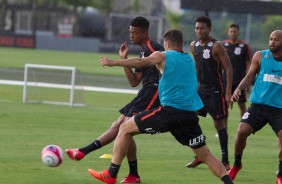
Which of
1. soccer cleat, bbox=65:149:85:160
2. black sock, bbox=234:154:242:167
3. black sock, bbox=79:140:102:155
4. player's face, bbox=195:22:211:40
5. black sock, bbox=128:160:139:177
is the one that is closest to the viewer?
soccer cleat, bbox=65:149:85:160

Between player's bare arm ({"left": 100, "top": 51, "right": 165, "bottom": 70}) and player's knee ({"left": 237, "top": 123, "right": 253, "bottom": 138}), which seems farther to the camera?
player's knee ({"left": 237, "top": 123, "right": 253, "bottom": 138})

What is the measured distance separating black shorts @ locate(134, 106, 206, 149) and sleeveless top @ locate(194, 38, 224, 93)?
10.9 feet

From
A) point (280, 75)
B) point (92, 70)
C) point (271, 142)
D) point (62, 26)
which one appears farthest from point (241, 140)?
point (62, 26)

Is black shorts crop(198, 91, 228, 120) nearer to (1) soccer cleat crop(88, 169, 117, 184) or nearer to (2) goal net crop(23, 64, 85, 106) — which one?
(1) soccer cleat crop(88, 169, 117, 184)

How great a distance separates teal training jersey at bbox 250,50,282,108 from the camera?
11.9 metres

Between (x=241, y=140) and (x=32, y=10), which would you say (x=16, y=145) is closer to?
(x=241, y=140)

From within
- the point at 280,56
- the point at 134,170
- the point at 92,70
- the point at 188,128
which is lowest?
the point at 92,70

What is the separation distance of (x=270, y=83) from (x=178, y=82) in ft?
6.45

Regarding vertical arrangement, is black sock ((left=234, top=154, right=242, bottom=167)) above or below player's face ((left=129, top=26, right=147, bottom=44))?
below

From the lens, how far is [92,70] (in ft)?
151

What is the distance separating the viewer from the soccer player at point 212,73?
45.0 ft

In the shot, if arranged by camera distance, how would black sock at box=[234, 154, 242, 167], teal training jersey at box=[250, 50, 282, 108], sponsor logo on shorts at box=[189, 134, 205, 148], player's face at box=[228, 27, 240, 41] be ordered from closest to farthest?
sponsor logo on shorts at box=[189, 134, 205, 148] → teal training jersey at box=[250, 50, 282, 108] → black sock at box=[234, 154, 242, 167] → player's face at box=[228, 27, 240, 41]

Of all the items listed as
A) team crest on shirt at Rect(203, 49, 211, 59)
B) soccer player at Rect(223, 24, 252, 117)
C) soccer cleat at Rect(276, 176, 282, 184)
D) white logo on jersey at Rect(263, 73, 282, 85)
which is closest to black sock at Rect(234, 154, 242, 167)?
soccer cleat at Rect(276, 176, 282, 184)

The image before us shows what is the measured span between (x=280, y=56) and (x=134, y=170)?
2.60 meters
